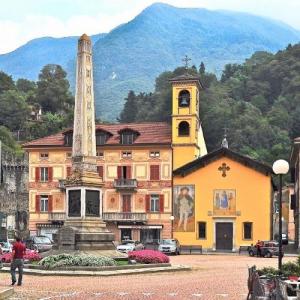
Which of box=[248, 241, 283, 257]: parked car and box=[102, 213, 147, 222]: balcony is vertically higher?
box=[102, 213, 147, 222]: balcony

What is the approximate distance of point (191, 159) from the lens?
60781 millimetres

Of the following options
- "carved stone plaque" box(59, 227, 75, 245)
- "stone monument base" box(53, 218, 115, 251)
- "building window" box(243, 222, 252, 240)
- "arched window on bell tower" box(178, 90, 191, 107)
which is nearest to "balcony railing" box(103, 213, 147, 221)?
"building window" box(243, 222, 252, 240)

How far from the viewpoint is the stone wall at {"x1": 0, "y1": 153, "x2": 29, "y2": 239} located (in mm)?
84438

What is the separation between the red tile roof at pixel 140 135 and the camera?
203ft

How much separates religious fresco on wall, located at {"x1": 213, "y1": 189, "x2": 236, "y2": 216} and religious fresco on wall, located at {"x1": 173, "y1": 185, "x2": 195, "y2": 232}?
199cm

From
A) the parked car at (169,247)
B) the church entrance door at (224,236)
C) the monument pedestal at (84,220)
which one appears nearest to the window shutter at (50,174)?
the church entrance door at (224,236)

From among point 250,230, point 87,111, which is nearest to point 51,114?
point 250,230

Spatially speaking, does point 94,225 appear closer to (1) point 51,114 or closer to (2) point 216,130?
(2) point 216,130

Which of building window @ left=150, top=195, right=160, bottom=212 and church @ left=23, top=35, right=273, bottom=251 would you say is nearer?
church @ left=23, top=35, right=273, bottom=251

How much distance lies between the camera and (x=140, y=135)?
63.0 meters

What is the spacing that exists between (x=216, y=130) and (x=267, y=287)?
276 ft

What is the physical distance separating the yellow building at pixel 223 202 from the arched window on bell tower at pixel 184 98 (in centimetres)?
564

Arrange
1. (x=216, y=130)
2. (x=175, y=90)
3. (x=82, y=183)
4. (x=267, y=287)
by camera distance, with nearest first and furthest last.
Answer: (x=267, y=287), (x=82, y=183), (x=175, y=90), (x=216, y=130)

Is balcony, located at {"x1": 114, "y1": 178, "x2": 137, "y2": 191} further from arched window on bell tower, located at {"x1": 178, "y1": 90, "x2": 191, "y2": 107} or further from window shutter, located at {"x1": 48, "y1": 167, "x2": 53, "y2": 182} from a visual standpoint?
arched window on bell tower, located at {"x1": 178, "y1": 90, "x2": 191, "y2": 107}
